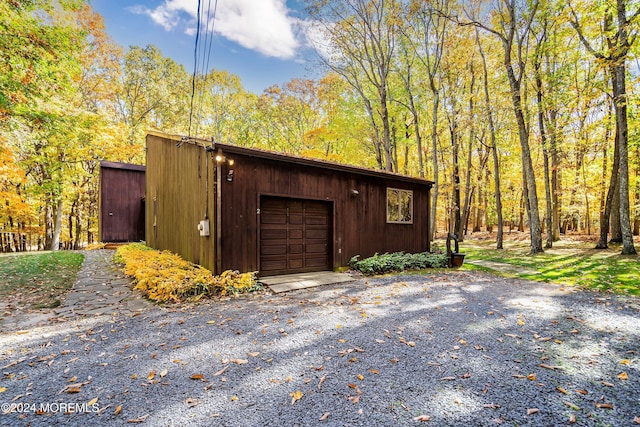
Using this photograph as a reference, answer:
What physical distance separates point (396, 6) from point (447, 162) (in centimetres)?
988

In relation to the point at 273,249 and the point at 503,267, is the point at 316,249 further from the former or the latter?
the point at 503,267

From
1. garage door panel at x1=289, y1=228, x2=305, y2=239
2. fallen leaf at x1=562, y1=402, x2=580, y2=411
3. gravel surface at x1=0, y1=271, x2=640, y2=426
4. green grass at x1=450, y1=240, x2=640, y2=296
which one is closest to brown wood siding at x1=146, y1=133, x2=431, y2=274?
garage door panel at x1=289, y1=228, x2=305, y2=239

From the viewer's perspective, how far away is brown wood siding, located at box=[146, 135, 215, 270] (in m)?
6.21

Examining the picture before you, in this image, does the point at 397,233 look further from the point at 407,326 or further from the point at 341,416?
the point at 341,416

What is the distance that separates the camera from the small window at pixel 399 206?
361 inches

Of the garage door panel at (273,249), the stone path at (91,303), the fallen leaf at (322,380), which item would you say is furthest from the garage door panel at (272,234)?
the fallen leaf at (322,380)

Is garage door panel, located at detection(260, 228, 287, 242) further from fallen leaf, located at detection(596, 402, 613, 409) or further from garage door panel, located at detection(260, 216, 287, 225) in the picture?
fallen leaf, located at detection(596, 402, 613, 409)

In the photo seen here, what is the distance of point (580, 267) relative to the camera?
25.6 feet

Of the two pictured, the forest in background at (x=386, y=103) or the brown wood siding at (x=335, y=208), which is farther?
the forest in background at (x=386, y=103)

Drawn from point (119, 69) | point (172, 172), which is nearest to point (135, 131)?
point (119, 69)

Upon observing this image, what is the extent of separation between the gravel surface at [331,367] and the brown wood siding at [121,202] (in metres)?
10.7

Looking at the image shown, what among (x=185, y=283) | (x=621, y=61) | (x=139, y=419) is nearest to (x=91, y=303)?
(x=185, y=283)

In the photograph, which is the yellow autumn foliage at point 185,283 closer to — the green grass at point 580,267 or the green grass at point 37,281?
the green grass at point 37,281

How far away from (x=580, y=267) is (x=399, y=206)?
16.7ft
